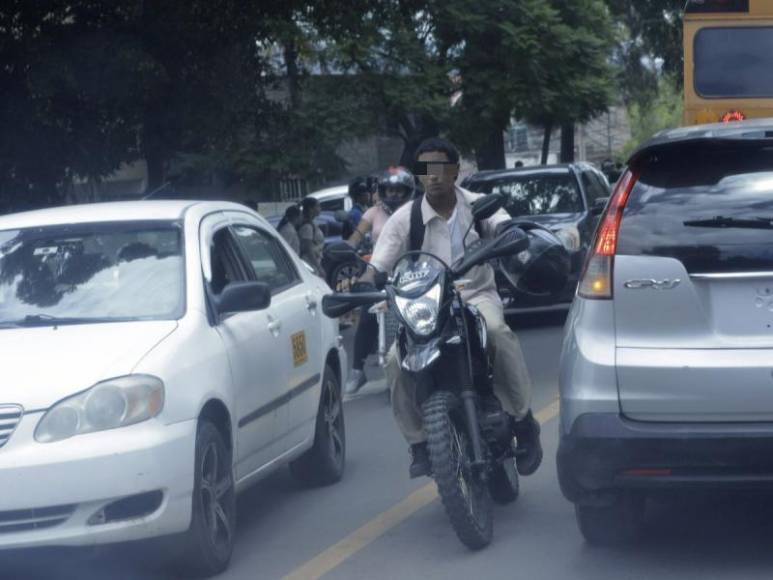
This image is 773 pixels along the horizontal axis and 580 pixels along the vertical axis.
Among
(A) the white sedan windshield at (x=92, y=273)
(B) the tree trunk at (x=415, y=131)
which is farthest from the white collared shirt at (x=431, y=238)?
(B) the tree trunk at (x=415, y=131)

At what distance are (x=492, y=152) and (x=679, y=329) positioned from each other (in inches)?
1023

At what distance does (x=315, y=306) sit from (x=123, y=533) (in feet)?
8.96

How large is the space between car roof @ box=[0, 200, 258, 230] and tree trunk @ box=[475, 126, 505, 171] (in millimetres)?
22836

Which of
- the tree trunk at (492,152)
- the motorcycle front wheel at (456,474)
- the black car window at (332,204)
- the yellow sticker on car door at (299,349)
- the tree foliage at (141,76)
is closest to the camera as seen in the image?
the motorcycle front wheel at (456,474)

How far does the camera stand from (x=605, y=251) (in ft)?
19.7

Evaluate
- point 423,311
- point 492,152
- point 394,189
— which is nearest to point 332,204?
point 492,152

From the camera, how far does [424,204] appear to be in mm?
7445

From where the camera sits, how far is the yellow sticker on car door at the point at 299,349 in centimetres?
791

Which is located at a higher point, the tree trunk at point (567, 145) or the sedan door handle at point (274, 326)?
the sedan door handle at point (274, 326)

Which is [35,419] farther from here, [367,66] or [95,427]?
[367,66]

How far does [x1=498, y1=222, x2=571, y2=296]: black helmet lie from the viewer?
6836mm

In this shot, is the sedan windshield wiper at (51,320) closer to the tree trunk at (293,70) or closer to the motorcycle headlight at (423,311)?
the motorcycle headlight at (423,311)

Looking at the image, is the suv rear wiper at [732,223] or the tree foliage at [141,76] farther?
the tree foliage at [141,76]

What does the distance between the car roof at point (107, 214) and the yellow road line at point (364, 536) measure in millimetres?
1752
